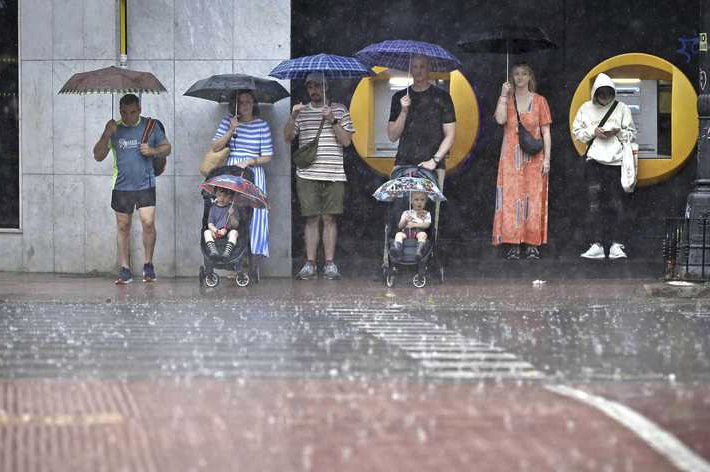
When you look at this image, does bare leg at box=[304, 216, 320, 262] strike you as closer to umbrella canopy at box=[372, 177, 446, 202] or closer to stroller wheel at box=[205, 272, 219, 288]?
umbrella canopy at box=[372, 177, 446, 202]

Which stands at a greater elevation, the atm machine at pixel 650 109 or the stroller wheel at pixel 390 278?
the atm machine at pixel 650 109

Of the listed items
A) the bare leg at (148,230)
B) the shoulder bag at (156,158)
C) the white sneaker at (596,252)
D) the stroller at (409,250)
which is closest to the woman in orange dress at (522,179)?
the white sneaker at (596,252)

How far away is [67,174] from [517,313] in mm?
7084

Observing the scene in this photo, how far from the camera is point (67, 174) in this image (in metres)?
15.9

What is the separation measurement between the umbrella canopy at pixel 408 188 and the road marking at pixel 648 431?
7429mm

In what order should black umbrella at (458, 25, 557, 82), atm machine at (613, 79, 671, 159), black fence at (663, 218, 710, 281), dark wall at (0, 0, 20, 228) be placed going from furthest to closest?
1. dark wall at (0, 0, 20, 228)
2. atm machine at (613, 79, 671, 159)
3. black umbrella at (458, 25, 557, 82)
4. black fence at (663, 218, 710, 281)

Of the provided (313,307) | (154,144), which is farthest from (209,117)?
(313,307)

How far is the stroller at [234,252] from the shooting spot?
547 inches

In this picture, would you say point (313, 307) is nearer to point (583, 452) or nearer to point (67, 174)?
point (67, 174)

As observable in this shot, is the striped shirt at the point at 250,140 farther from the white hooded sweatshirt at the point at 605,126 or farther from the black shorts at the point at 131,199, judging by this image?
the white hooded sweatshirt at the point at 605,126

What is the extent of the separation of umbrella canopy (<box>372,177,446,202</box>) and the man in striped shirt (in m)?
0.87

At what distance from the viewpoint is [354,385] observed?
22.1 feet

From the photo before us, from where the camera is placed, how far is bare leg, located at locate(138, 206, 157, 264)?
1470 cm

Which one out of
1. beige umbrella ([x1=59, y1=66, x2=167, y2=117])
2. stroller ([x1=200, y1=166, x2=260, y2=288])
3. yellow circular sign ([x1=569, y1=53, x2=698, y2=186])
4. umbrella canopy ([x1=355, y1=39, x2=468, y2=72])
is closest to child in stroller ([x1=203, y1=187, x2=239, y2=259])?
stroller ([x1=200, y1=166, x2=260, y2=288])
